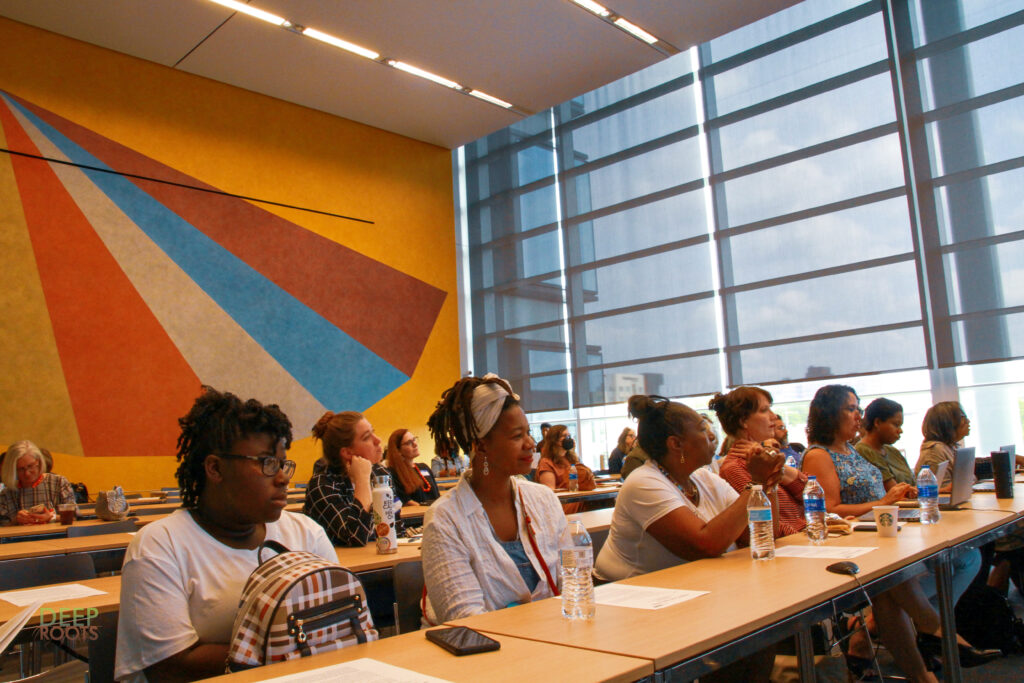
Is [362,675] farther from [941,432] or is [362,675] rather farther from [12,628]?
[941,432]

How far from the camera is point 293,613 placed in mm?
1545

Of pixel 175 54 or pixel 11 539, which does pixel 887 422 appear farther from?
pixel 175 54

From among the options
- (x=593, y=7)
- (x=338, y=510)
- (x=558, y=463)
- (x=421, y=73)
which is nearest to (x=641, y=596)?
(x=338, y=510)

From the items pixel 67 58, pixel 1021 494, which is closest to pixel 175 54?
pixel 67 58

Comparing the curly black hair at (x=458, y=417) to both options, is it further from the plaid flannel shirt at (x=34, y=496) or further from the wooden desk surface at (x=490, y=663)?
the plaid flannel shirt at (x=34, y=496)

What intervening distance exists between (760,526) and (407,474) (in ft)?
11.0

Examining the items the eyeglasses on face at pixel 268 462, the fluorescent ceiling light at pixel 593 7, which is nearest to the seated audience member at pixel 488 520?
the eyeglasses on face at pixel 268 462

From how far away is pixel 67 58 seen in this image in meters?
8.18

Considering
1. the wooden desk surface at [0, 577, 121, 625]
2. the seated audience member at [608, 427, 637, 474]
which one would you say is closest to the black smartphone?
the wooden desk surface at [0, 577, 121, 625]

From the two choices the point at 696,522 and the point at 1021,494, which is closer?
the point at 696,522

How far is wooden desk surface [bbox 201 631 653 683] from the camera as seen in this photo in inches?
53.8

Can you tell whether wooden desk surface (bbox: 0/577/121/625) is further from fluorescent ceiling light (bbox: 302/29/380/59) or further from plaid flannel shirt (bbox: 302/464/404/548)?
fluorescent ceiling light (bbox: 302/29/380/59)

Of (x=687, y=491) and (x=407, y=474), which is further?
(x=407, y=474)

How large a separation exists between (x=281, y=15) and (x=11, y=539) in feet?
17.9
